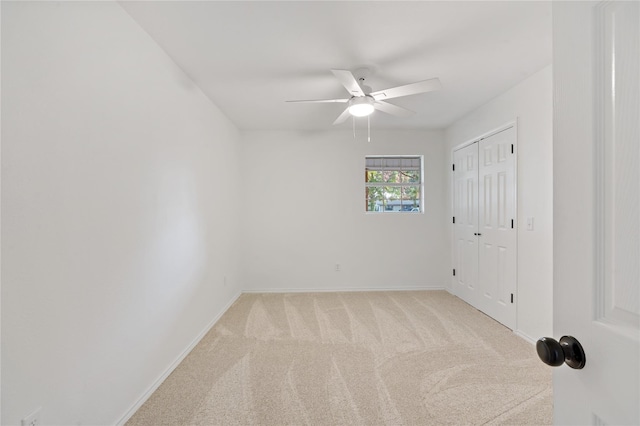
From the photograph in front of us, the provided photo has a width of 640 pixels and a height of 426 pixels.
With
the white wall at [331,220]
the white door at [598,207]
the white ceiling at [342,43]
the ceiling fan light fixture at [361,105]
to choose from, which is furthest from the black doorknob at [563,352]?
the white wall at [331,220]

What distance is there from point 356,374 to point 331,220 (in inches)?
109

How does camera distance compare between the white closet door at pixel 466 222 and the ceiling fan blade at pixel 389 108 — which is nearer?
the ceiling fan blade at pixel 389 108

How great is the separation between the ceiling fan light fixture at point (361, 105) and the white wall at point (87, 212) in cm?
150

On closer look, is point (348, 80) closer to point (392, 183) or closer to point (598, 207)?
point (598, 207)

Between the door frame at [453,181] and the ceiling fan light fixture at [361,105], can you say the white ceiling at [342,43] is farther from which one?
the door frame at [453,181]

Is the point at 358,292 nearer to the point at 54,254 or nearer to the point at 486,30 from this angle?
the point at 486,30

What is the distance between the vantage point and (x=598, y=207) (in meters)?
0.53

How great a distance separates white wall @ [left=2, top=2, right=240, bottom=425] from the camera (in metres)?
1.19

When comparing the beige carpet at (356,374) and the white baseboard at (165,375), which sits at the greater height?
the white baseboard at (165,375)

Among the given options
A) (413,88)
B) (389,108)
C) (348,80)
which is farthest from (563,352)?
(389,108)

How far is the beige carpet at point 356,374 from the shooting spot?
1850 millimetres

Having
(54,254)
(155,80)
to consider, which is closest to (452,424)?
(54,254)

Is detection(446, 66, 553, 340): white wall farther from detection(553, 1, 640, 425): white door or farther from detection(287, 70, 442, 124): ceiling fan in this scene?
detection(553, 1, 640, 425): white door

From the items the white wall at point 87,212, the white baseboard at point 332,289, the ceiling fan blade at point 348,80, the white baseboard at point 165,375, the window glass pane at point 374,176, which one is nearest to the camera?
the white wall at point 87,212
